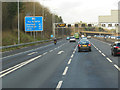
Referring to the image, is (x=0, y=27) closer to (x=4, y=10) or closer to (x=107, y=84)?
(x=4, y=10)

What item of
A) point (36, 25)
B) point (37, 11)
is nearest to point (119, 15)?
point (36, 25)

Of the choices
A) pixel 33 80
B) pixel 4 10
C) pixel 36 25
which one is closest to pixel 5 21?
pixel 4 10

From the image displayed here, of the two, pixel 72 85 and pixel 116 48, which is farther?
pixel 116 48

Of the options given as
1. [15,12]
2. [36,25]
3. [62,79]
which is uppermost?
[15,12]

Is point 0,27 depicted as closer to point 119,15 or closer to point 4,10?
point 4,10

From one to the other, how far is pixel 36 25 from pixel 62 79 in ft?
136

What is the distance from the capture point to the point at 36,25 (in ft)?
166

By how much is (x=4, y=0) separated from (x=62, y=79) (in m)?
51.8

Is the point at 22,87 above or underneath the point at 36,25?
underneath

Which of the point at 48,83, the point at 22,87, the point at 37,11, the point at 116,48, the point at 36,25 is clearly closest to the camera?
the point at 22,87

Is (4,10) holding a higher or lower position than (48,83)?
higher

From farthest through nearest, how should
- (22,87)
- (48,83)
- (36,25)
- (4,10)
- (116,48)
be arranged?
1. (4,10)
2. (36,25)
3. (116,48)
4. (48,83)
5. (22,87)

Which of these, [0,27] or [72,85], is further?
[0,27]

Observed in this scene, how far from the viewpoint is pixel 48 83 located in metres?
8.97
